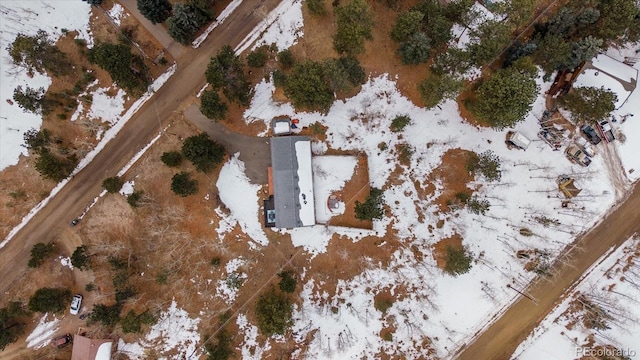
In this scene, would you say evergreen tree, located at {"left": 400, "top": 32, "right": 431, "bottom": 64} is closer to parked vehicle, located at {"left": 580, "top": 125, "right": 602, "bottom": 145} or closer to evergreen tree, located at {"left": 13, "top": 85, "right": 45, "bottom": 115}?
parked vehicle, located at {"left": 580, "top": 125, "right": 602, "bottom": 145}

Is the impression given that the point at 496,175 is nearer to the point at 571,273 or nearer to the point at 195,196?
the point at 571,273

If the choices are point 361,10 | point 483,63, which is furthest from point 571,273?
point 361,10

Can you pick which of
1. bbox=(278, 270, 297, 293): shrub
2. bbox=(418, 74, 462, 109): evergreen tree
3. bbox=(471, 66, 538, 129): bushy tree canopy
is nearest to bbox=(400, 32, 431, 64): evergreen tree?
bbox=(418, 74, 462, 109): evergreen tree

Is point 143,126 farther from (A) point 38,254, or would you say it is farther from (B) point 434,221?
(B) point 434,221

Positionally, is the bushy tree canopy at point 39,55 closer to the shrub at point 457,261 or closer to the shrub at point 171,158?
the shrub at point 171,158

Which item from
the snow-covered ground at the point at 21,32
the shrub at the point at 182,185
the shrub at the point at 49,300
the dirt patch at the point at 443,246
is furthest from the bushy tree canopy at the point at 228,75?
the shrub at the point at 49,300
